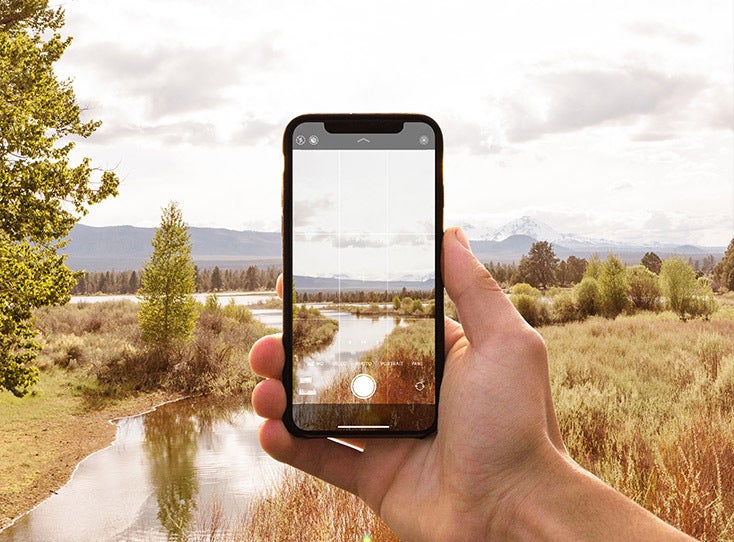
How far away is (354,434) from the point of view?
1.84 meters

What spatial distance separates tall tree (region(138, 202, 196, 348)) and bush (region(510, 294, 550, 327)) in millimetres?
10225

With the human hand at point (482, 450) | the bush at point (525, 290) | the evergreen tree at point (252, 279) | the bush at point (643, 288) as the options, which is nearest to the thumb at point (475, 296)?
the human hand at point (482, 450)

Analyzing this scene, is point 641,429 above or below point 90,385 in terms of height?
above

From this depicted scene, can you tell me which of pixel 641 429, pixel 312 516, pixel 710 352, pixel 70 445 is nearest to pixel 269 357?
pixel 312 516

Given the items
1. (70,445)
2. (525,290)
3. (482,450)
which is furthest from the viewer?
(525,290)

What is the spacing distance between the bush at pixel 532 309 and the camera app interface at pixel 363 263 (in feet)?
68.6

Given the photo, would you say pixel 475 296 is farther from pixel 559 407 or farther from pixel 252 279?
pixel 252 279

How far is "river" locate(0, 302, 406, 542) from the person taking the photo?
10.7m

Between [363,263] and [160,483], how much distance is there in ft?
40.3

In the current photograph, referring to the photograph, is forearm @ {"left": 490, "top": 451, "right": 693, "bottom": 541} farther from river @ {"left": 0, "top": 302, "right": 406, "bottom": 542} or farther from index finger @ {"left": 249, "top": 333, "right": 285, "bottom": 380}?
river @ {"left": 0, "top": 302, "right": 406, "bottom": 542}

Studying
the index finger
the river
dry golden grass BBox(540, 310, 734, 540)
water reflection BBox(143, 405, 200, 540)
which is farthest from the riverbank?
the index finger

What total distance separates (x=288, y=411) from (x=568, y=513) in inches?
30.1

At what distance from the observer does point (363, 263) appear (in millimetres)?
1949

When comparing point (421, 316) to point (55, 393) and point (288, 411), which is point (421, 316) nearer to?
point (288, 411)
